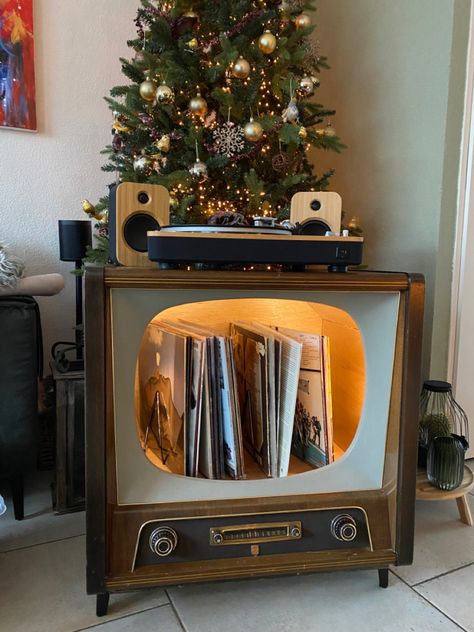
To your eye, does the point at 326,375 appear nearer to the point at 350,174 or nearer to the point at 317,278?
the point at 317,278

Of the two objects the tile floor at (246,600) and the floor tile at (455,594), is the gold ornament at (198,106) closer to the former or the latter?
the tile floor at (246,600)

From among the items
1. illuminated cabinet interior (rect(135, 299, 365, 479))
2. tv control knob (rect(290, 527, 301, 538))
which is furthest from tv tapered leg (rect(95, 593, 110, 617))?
tv control knob (rect(290, 527, 301, 538))

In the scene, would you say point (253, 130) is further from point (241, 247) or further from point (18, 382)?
point (18, 382)

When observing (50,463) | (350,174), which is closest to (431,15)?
(350,174)

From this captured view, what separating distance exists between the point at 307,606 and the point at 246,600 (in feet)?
0.36

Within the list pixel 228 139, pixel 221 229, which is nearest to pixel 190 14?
pixel 228 139

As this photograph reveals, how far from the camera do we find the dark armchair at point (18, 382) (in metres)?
1.00

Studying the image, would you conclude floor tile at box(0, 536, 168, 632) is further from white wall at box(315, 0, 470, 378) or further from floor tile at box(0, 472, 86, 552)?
white wall at box(315, 0, 470, 378)

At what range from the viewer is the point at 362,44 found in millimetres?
1512

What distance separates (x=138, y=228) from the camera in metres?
0.89

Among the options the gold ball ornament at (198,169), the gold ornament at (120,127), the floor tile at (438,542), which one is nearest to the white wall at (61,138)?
the gold ornament at (120,127)

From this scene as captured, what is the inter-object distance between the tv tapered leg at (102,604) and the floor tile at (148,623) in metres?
0.02

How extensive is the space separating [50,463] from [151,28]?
1.23m

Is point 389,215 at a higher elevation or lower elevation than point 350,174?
lower
